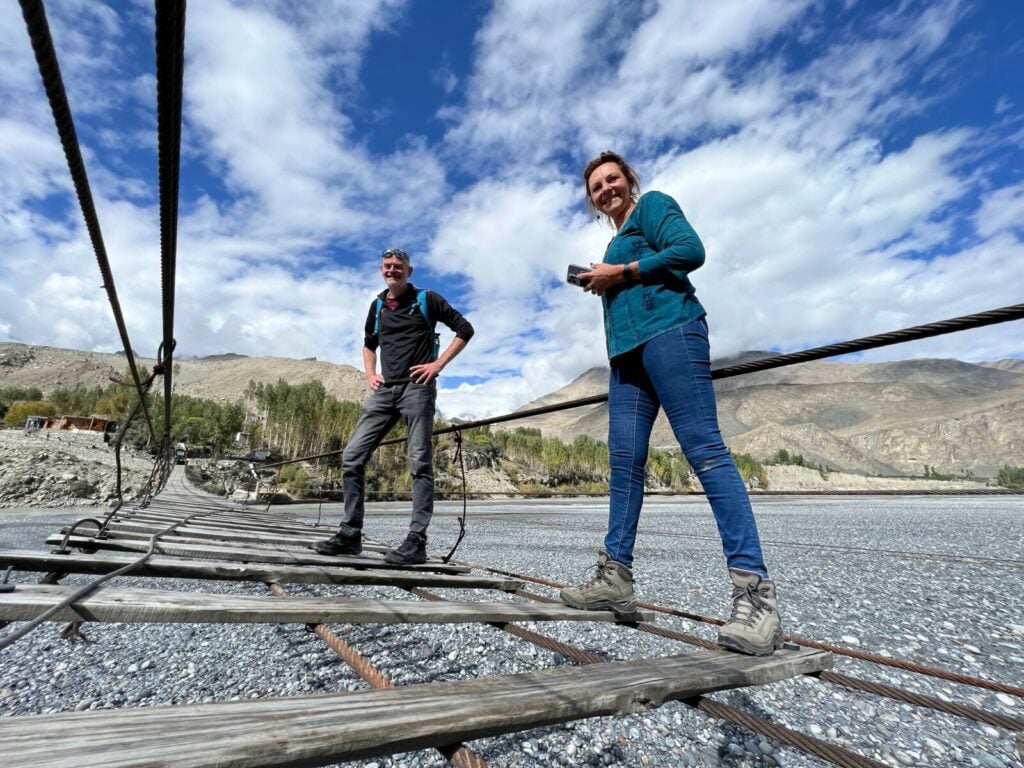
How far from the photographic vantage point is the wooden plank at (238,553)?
232 cm

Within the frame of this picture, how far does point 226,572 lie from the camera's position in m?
1.97

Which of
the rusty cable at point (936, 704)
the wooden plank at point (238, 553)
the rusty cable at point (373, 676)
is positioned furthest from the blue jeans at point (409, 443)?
the rusty cable at point (936, 704)

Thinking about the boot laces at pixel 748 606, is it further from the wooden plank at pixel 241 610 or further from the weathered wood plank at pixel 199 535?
the weathered wood plank at pixel 199 535

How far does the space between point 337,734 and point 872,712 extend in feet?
6.42

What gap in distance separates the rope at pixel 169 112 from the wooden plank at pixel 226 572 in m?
1.11

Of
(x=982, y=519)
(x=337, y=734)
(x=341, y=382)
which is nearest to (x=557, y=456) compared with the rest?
(x=982, y=519)

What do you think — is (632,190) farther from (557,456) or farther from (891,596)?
(557,456)

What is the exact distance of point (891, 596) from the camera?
3350mm

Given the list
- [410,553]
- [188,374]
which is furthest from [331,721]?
[188,374]

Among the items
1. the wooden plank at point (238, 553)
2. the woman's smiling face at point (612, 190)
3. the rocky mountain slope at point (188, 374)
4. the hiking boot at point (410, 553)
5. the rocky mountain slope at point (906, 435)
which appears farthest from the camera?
the rocky mountain slope at point (188, 374)

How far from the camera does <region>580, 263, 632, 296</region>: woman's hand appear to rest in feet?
5.73

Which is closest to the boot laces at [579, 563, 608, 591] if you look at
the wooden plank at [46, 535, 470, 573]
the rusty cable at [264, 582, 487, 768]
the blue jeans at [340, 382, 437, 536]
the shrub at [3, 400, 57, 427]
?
the rusty cable at [264, 582, 487, 768]

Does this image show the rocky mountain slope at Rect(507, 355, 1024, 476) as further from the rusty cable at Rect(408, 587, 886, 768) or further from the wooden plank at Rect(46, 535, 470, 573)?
the rusty cable at Rect(408, 587, 886, 768)

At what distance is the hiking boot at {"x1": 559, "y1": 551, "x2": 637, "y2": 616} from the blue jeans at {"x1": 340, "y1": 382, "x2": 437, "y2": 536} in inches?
50.9
